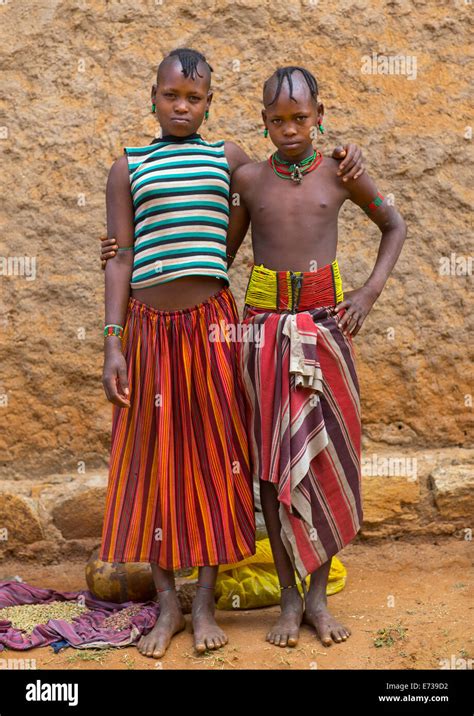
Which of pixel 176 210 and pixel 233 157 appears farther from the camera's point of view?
pixel 233 157

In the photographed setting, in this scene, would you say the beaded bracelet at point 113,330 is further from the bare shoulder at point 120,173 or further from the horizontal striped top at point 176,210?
the bare shoulder at point 120,173

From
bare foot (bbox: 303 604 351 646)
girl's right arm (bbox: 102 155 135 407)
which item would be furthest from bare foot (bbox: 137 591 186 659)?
girl's right arm (bbox: 102 155 135 407)

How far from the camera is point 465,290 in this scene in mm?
4402

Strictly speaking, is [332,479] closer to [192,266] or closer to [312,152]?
[192,266]

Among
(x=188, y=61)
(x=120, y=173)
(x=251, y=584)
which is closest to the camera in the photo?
(x=188, y=61)

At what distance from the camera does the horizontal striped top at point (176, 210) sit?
126 inches

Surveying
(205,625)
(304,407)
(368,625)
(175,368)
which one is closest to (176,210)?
(175,368)

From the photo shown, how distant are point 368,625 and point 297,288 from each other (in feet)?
4.01

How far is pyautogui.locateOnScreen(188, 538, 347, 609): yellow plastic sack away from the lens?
3.62 metres

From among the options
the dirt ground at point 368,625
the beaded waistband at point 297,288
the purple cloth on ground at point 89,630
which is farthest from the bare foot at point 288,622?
the beaded waistband at point 297,288

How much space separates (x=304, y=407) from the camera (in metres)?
3.17

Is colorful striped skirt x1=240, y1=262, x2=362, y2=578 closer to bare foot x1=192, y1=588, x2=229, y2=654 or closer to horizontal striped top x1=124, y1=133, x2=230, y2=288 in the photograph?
horizontal striped top x1=124, y1=133, x2=230, y2=288

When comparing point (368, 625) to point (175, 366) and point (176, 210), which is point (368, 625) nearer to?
point (175, 366)

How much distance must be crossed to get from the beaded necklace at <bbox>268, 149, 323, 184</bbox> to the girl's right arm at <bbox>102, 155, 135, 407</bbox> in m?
0.52
